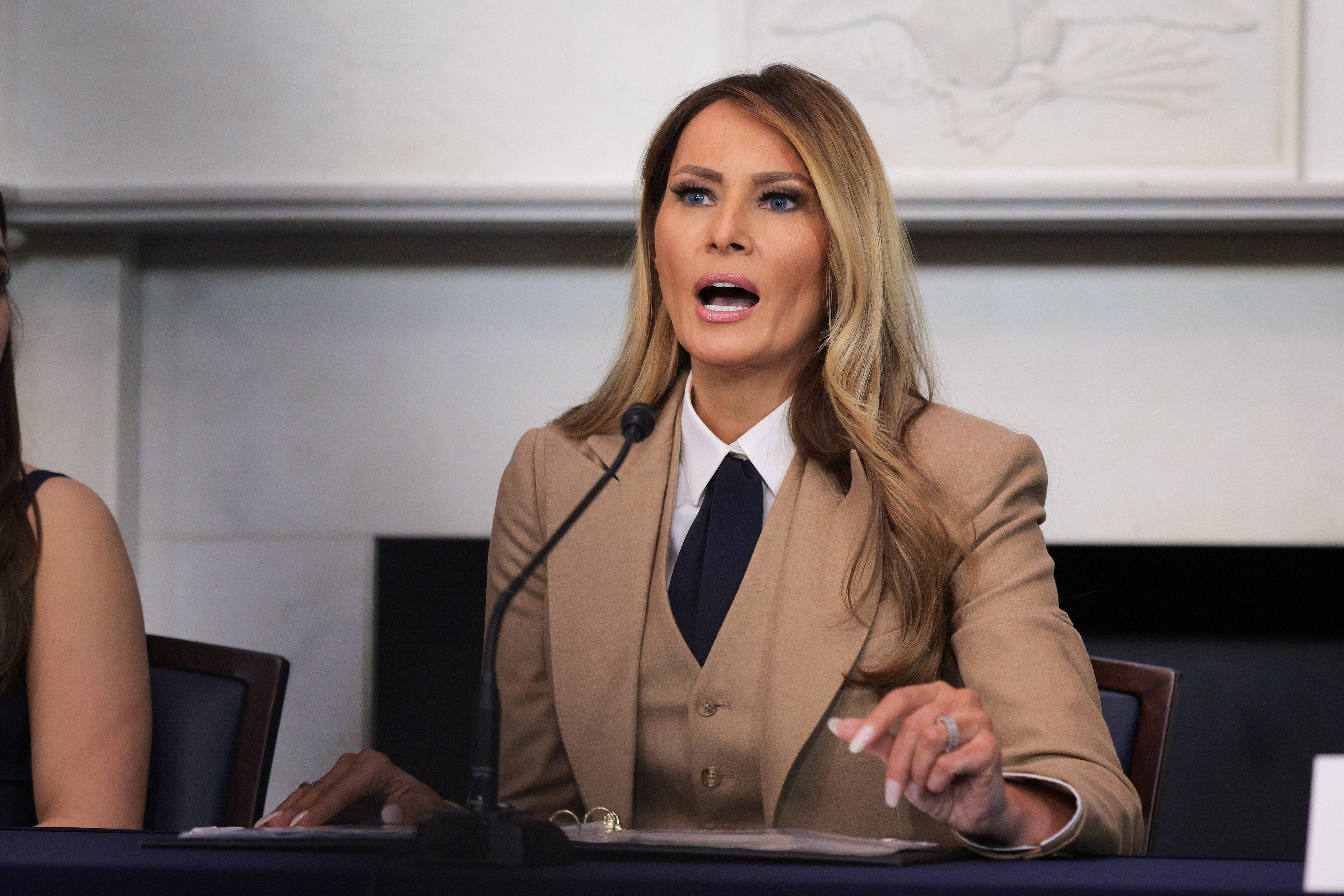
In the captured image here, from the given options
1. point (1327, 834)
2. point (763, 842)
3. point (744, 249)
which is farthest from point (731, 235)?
point (1327, 834)

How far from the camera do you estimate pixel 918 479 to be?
1.28m

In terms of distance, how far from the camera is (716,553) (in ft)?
4.42

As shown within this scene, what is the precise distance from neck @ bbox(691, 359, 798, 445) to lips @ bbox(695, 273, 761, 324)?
0.08 meters

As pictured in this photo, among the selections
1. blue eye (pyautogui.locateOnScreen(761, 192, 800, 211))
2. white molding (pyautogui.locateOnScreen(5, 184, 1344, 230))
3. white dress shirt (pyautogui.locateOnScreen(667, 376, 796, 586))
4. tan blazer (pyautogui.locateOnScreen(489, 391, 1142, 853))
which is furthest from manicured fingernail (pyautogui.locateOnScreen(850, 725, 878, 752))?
white molding (pyautogui.locateOnScreen(5, 184, 1344, 230))

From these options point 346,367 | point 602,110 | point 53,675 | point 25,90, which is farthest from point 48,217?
point 53,675

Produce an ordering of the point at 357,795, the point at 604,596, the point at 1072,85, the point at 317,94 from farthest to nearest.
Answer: the point at 317,94 < the point at 1072,85 < the point at 604,596 < the point at 357,795

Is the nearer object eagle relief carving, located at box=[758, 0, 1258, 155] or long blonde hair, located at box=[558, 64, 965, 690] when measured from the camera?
long blonde hair, located at box=[558, 64, 965, 690]

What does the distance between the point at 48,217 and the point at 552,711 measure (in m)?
1.42

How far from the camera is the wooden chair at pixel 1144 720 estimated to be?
1.29m

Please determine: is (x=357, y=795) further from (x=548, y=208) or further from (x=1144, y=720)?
(x=548, y=208)

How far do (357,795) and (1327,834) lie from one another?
2.33 feet

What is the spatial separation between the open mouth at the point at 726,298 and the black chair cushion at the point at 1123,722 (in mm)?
553

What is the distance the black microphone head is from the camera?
3.01ft

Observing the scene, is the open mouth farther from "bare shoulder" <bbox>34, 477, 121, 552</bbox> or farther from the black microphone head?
"bare shoulder" <bbox>34, 477, 121, 552</bbox>
